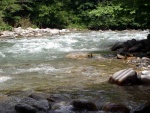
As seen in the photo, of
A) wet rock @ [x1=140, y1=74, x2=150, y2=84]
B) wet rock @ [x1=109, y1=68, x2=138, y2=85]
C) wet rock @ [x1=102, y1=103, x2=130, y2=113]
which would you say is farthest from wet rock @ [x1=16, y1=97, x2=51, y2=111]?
wet rock @ [x1=140, y1=74, x2=150, y2=84]

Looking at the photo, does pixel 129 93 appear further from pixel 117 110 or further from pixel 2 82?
pixel 2 82

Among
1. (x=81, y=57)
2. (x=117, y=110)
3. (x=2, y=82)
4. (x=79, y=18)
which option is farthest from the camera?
(x=79, y=18)

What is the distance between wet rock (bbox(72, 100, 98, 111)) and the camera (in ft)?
17.0

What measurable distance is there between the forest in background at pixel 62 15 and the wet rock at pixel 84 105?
1834 centimetres

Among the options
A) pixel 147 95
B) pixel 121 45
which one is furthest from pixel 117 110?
pixel 121 45

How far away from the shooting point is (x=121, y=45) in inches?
505

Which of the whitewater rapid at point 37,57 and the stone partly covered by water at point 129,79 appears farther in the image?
the whitewater rapid at point 37,57

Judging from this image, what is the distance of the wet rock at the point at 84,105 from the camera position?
17.0 feet

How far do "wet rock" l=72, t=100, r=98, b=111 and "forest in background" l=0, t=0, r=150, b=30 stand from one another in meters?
18.3

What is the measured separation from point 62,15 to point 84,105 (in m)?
21.0

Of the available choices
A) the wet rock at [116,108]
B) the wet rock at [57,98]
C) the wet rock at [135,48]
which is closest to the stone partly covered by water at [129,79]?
the wet rock at [57,98]

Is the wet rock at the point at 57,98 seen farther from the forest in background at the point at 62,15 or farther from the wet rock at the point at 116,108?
the forest in background at the point at 62,15

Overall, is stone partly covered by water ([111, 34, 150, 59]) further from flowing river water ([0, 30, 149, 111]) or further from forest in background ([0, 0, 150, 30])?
forest in background ([0, 0, 150, 30])

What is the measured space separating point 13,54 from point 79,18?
1582cm
